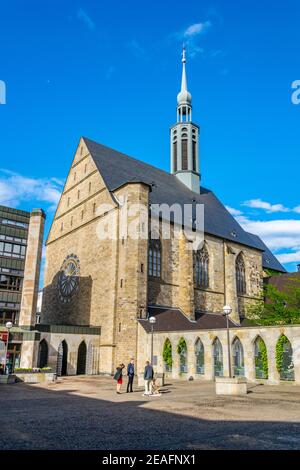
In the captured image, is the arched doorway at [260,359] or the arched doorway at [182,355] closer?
the arched doorway at [260,359]

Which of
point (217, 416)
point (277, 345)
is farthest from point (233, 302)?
point (217, 416)

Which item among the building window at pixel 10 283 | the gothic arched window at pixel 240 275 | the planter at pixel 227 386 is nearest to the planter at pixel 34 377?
the planter at pixel 227 386

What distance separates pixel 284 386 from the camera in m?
20.7

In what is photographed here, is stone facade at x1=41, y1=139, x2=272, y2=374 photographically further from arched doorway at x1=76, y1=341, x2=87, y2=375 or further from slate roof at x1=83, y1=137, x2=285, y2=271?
arched doorway at x1=76, y1=341, x2=87, y2=375

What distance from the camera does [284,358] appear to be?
21.6 metres

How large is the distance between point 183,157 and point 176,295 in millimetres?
20495

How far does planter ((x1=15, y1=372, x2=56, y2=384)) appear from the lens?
2305 cm

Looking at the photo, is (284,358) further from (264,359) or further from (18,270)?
(18,270)

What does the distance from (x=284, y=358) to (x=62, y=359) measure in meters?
18.1

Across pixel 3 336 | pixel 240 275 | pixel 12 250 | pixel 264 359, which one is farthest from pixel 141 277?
pixel 240 275

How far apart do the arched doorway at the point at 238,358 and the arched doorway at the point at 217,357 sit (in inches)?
34.5

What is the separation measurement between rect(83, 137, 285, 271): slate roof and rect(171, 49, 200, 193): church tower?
1.27 m

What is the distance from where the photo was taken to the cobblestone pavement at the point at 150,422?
24.0 ft

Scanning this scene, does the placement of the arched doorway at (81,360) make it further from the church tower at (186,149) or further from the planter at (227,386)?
the church tower at (186,149)
